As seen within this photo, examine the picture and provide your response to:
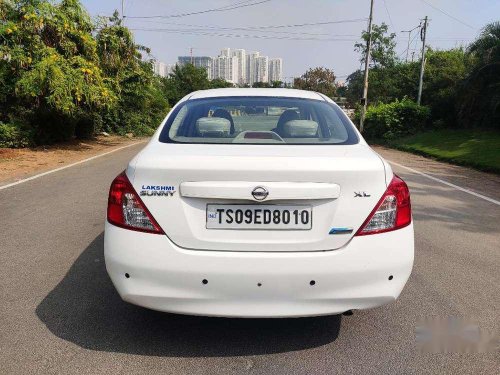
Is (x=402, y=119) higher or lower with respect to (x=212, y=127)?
lower

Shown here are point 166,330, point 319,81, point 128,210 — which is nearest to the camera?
point 128,210

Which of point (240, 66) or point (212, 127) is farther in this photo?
point (240, 66)

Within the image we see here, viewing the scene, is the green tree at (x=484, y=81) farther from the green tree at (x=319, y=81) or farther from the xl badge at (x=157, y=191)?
the green tree at (x=319, y=81)

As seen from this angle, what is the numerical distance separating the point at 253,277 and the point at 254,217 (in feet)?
1.04

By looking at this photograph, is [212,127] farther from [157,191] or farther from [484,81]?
[484,81]

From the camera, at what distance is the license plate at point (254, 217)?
8.65 feet

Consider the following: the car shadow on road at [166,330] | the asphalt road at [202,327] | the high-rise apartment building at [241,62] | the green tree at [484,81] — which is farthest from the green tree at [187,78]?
the car shadow on road at [166,330]

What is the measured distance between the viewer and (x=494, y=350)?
2.99m

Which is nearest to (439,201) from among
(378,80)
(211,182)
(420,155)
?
(211,182)

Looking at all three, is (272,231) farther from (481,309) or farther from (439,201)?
(439,201)

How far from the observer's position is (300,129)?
138 inches

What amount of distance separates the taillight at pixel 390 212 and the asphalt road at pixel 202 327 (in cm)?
78

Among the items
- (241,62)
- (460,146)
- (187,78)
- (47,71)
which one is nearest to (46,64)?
(47,71)

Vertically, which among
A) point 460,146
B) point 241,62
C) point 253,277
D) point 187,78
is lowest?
point 460,146
